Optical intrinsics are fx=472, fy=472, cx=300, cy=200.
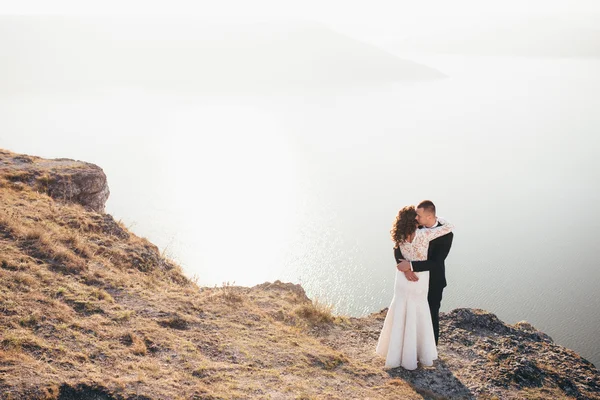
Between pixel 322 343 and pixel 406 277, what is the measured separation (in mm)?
2077

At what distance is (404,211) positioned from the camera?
6297 millimetres

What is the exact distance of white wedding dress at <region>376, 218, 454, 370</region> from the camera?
6.41m

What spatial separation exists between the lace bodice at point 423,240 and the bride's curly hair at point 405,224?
10cm

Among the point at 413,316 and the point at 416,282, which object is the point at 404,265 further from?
the point at 413,316

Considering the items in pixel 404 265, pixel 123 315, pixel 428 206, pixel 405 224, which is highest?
pixel 428 206

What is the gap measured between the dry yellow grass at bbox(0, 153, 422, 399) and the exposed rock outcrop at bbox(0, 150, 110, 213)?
5.35ft

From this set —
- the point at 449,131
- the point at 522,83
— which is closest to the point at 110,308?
the point at 449,131

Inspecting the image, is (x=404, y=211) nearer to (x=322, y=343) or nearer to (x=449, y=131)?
(x=322, y=343)

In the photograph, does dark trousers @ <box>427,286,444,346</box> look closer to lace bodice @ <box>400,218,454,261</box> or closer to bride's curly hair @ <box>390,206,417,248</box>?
lace bodice @ <box>400,218,454,261</box>

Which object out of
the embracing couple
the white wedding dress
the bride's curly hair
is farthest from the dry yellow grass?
the bride's curly hair

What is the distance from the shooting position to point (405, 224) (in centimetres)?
633

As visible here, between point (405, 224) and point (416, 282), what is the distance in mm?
849

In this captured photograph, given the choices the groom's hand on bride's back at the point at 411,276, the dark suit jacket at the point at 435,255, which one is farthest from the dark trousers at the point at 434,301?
the groom's hand on bride's back at the point at 411,276

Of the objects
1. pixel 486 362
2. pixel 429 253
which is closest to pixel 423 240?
pixel 429 253
